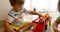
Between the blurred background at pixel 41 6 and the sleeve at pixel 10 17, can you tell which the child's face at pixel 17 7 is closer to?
the sleeve at pixel 10 17

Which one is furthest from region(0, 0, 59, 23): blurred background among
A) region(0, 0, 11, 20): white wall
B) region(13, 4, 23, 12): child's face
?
region(13, 4, 23, 12): child's face

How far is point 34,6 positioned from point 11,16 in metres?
0.42

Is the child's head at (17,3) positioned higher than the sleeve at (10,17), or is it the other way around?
the child's head at (17,3)

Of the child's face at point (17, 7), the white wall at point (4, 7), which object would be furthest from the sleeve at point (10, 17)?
the white wall at point (4, 7)

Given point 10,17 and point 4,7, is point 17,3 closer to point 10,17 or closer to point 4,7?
point 10,17

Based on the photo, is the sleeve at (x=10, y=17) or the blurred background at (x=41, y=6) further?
the blurred background at (x=41, y=6)

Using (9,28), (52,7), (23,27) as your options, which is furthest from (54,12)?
(9,28)

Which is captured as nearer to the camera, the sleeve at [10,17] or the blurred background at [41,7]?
the sleeve at [10,17]

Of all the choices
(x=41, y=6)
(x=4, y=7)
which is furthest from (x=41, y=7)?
(x=4, y=7)

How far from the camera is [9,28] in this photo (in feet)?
3.96

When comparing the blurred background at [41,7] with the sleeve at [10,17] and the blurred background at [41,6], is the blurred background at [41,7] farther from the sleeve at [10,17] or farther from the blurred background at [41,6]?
the sleeve at [10,17]

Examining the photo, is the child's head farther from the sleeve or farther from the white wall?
the white wall

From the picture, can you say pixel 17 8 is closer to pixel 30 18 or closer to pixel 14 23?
pixel 14 23

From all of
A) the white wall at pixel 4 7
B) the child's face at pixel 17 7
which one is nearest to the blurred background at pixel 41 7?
the white wall at pixel 4 7
